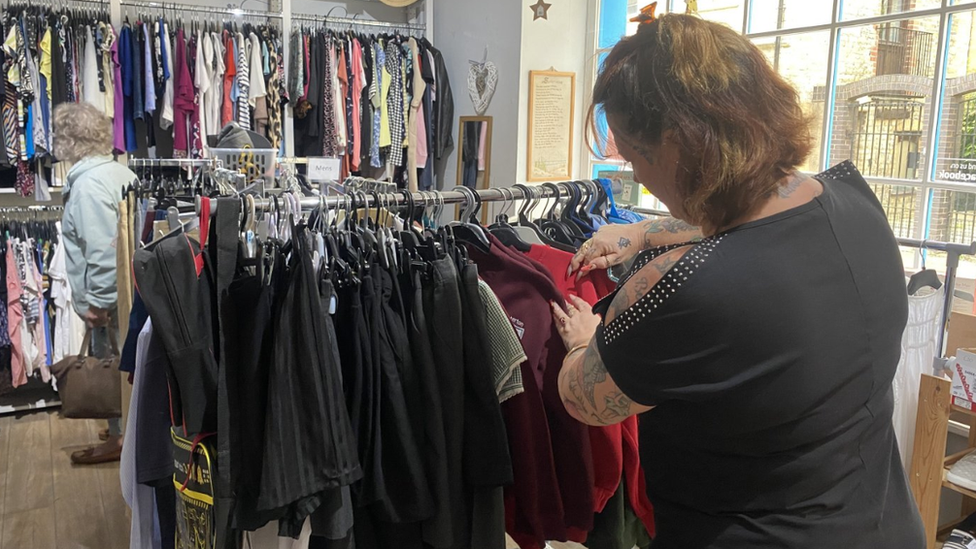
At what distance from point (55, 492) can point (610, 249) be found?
278cm

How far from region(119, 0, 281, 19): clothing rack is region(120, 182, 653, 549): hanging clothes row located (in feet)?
9.82

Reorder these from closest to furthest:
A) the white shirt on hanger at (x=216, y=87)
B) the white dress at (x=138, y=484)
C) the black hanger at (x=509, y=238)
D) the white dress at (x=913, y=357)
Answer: the white dress at (x=138, y=484)
the black hanger at (x=509, y=238)
the white dress at (x=913, y=357)
the white shirt on hanger at (x=216, y=87)

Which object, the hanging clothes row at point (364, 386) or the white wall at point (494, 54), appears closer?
the hanging clothes row at point (364, 386)

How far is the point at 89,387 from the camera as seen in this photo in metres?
3.00

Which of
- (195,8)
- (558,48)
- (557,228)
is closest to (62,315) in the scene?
(195,8)

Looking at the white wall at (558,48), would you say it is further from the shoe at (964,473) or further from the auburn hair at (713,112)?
the auburn hair at (713,112)

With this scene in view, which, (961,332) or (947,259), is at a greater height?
(947,259)

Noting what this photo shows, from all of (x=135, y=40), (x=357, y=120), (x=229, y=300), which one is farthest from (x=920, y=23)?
(x=135, y=40)

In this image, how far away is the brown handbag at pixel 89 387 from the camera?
3002mm

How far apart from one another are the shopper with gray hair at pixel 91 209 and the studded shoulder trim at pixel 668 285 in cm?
270

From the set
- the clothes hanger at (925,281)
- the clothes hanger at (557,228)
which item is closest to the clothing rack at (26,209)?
the clothes hanger at (557,228)

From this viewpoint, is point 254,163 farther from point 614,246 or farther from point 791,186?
point 791,186

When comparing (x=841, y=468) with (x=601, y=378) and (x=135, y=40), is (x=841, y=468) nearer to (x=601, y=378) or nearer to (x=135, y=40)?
(x=601, y=378)

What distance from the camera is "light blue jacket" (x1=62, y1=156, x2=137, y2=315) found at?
10.2 feet
